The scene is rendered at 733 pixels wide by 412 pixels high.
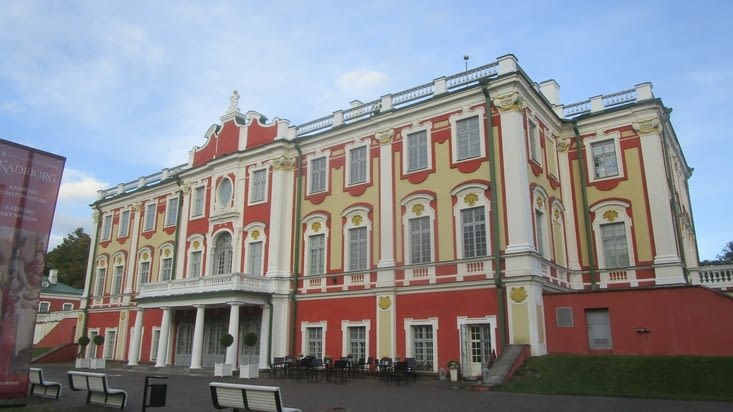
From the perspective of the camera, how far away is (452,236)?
66.6 feet

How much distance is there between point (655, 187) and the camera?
20734 mm

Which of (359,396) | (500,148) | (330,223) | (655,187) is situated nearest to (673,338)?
(655,187)

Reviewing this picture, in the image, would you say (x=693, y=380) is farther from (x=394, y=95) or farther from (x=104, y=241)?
(x=104, y=241)

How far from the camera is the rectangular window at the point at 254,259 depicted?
25719mm

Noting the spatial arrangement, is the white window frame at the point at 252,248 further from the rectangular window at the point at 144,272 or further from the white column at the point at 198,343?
the rectangular window at the point at 144,272

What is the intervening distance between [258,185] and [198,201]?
477cm

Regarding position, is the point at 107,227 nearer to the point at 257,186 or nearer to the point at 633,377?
the point at 257,186

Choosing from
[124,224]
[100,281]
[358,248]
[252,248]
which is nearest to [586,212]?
[358,248]

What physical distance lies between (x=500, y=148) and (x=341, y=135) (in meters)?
7.81

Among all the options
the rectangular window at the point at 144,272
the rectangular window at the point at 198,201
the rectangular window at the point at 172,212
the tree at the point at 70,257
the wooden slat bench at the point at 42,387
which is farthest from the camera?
the tree at the point at 70,257

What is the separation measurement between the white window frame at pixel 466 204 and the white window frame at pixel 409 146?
185cm

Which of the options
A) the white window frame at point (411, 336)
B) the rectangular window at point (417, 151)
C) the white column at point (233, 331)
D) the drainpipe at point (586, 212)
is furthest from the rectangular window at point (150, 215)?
the drainpipe at point (586, 212)

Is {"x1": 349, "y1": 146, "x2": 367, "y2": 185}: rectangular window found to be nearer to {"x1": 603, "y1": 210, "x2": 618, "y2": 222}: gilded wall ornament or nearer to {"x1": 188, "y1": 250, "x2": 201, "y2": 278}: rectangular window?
{"x1": 603, "y1": 210, "x2": 618, "y2": 222}: gilded wall ornament

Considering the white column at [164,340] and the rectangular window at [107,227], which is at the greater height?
the rectangular window at [107,227]
